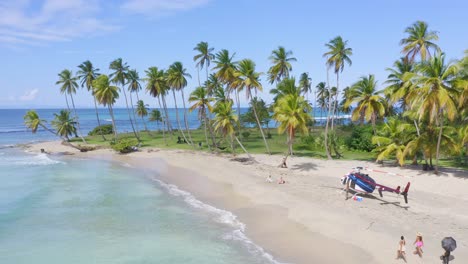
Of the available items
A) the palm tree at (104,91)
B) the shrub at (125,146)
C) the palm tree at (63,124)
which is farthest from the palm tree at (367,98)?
the palm tree at (63,124)

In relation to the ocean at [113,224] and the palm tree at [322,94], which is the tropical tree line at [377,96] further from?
the palm tree at [322,94]

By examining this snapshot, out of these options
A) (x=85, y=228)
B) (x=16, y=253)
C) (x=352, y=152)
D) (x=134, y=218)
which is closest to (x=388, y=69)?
(x=352, y=152)

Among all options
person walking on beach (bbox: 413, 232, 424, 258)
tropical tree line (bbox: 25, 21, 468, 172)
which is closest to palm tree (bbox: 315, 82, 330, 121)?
tropical tree line (bbox: 25, 21, 468, 172)

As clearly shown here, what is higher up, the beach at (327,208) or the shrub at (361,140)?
the shrub at (361,140)

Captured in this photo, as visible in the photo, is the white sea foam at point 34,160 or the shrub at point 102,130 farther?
the shrub at point 102,130

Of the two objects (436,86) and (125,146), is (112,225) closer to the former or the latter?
(436,86)

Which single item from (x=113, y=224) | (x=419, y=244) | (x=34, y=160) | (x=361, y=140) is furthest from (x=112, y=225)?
(x=34, y=160)
